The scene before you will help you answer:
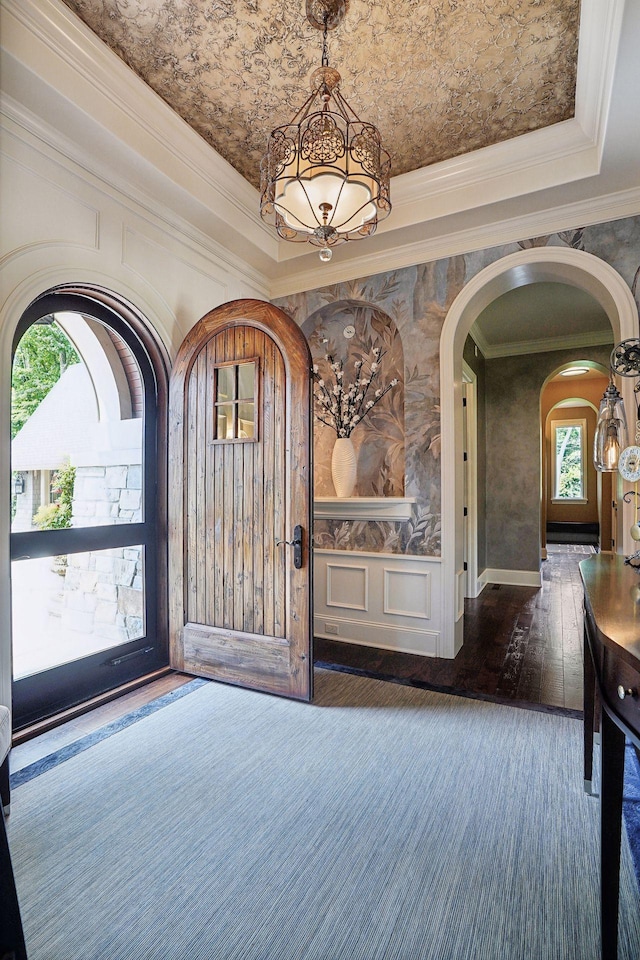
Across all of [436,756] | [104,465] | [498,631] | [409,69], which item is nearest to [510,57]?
[409,69]

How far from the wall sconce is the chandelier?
126 cm

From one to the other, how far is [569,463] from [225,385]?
9.93m

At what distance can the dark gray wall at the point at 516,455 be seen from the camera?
6035 mm

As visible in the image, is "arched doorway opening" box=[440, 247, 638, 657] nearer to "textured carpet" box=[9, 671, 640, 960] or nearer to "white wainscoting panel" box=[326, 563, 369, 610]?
"white wainscoting panel" box=[326, 563, 369, 610]

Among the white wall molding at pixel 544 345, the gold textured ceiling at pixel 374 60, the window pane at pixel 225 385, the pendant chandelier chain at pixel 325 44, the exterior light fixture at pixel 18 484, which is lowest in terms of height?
the exterior light fixture at pixel 18 484

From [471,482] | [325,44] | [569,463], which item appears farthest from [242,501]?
[569,463]

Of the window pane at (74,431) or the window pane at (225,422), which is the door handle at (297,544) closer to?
the window pane at (225,422)

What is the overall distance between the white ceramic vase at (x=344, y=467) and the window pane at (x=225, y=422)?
1.08 metres

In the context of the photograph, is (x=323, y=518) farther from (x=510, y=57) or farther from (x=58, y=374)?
(x=510, y=57)

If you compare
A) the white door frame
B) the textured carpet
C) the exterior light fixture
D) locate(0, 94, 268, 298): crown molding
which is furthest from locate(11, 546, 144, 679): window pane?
the white door frame

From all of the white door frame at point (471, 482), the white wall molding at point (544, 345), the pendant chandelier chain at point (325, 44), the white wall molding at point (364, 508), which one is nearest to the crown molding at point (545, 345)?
the white wall molding at point (544, 345)

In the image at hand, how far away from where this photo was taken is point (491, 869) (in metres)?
1.49

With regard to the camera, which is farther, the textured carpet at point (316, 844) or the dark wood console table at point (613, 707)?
the textured carpet at point (316, 844)

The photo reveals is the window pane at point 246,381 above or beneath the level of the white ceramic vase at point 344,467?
above
